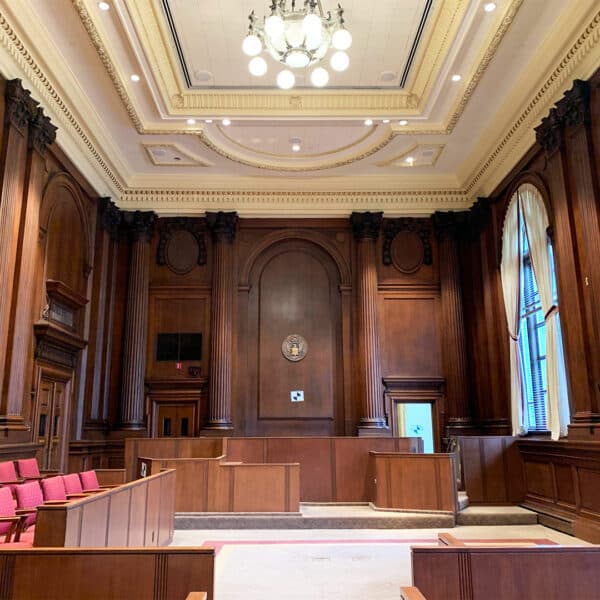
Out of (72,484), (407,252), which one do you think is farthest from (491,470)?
(72,484)

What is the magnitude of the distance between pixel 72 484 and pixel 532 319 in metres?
7.20

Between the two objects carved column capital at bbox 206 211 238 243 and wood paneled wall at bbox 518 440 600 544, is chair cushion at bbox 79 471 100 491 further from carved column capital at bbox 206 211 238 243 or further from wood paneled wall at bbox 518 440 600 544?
carved column capital at bbox 206 211 238 243

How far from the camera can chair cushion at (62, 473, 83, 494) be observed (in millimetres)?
5754

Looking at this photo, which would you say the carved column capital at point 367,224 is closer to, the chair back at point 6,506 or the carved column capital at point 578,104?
the carved column capital at point 578,104

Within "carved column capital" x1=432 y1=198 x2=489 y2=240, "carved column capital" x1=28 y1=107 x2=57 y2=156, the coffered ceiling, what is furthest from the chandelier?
"carved column capital" x1=432 y1=198 x2=489 y2=240

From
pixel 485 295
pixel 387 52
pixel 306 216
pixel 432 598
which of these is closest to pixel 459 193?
pixel 485 295

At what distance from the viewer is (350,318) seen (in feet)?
38.4

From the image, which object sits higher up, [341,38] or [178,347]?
[341,38]

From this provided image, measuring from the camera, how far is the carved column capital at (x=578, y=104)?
23.9 feet

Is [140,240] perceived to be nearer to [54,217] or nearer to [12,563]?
[54,217]

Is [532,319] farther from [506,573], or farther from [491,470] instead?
[506,573]

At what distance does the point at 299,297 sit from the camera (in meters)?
11.9

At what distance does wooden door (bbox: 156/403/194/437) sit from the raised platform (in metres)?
3.69

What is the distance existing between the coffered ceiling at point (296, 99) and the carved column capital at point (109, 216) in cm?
25
